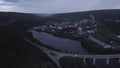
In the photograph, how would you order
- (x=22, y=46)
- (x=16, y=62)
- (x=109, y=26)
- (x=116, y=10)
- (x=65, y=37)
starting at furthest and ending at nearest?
(x=116, y=10) < (x=109, y=26) < (x=65, y=37) < (x=22, y=46) < (x=16, y=62)

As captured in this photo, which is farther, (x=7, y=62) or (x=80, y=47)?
(x=80, y=47)

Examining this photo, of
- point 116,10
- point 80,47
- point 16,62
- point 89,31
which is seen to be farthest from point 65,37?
point 116,10

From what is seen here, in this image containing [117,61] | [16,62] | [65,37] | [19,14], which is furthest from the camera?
[19,14]

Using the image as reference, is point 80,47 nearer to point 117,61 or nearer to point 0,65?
point 117,61

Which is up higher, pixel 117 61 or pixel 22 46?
pixel 22 46

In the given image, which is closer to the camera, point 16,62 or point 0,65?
point 0,65

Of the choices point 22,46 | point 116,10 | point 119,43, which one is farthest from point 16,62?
point 116,10

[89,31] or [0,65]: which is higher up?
[0,65]

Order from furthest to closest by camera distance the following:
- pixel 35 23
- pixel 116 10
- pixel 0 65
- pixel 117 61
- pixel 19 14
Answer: pixel 116 10, pixel 19 14, pixel 35 23, pixel 117 61, pixel 0 65

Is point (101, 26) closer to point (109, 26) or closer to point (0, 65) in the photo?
point (109, 26)
